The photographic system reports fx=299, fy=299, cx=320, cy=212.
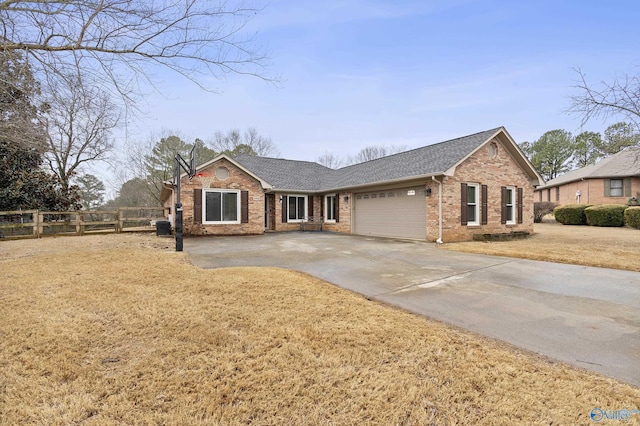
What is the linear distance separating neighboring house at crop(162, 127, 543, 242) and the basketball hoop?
44 mm

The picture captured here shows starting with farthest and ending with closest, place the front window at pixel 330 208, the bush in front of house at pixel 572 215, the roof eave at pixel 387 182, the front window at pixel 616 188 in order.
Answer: the front window at pixel 616 188, the bush in front of house at pixel 572 215, the front window at pixel 330 208, the roof eave at pixel 387 182

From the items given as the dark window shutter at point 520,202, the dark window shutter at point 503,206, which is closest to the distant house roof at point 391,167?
the dark window shutter at point 520,202

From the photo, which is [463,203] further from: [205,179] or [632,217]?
[632,217]

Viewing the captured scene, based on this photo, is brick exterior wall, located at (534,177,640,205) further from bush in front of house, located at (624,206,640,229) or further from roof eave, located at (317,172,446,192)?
roof eave, located at (317,172,446,192)

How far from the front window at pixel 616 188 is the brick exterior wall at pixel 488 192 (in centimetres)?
1323

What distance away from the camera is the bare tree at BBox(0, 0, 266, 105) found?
3889 millimetres

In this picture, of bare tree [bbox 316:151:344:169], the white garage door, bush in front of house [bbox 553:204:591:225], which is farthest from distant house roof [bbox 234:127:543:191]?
bare tree [bbox 316:151:344:169]

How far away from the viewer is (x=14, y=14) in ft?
13.2

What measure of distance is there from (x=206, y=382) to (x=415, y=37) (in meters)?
12.3

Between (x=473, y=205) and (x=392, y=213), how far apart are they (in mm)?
3393

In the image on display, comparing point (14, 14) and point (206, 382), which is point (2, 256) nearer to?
point (14, 14)

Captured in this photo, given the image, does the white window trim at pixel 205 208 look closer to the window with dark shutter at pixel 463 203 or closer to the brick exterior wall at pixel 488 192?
the brick exterior wall at pixel 488 192

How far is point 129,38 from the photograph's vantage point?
410 cm

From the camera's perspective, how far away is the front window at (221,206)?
558 inches
